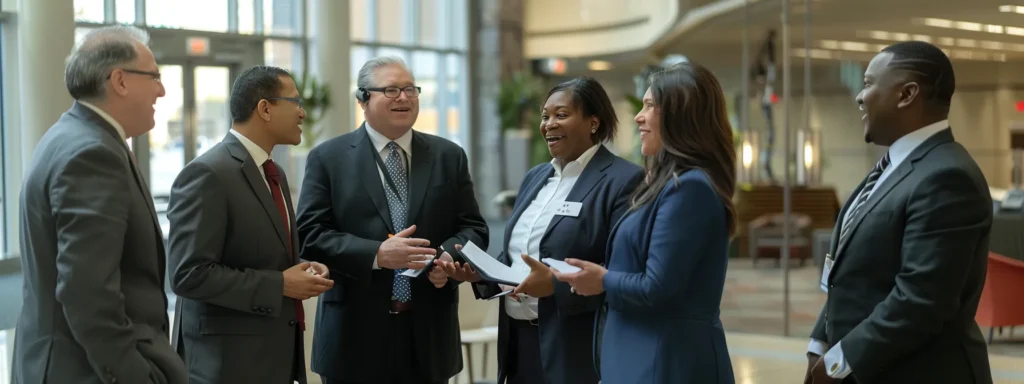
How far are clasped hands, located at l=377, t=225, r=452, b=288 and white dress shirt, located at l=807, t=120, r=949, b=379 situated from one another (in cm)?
136

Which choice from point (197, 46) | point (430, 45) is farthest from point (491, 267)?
point (430, 45)

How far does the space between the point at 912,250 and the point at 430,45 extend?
57.7 ft

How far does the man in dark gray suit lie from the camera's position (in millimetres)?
2979

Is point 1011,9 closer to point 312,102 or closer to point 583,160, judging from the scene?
point 583,160

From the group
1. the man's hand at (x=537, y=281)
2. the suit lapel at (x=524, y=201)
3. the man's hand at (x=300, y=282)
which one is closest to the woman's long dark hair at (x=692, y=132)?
the man's hand at (x=537, y=281)

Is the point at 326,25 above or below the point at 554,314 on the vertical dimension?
above

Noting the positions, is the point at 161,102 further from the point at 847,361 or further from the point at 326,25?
the point at 847,361

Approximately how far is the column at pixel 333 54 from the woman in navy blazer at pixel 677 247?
1327cm

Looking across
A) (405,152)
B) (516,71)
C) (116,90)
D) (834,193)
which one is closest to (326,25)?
(516,71)

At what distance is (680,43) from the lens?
17875 mm

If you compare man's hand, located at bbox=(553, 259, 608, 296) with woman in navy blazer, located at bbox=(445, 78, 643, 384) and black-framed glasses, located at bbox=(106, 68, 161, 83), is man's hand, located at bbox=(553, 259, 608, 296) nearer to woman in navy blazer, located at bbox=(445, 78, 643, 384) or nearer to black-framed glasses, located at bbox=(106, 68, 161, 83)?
woman in navy blazer, located at bbox=(445, 78, 643, 384)

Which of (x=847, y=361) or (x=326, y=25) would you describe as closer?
(x=847, y=361)

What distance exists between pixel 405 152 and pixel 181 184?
0.98m

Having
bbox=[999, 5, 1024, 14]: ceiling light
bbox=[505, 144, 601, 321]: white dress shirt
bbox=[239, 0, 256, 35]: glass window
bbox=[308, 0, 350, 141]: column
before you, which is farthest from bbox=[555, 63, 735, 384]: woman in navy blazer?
bbox=[308, 0, 350, 141]: column
